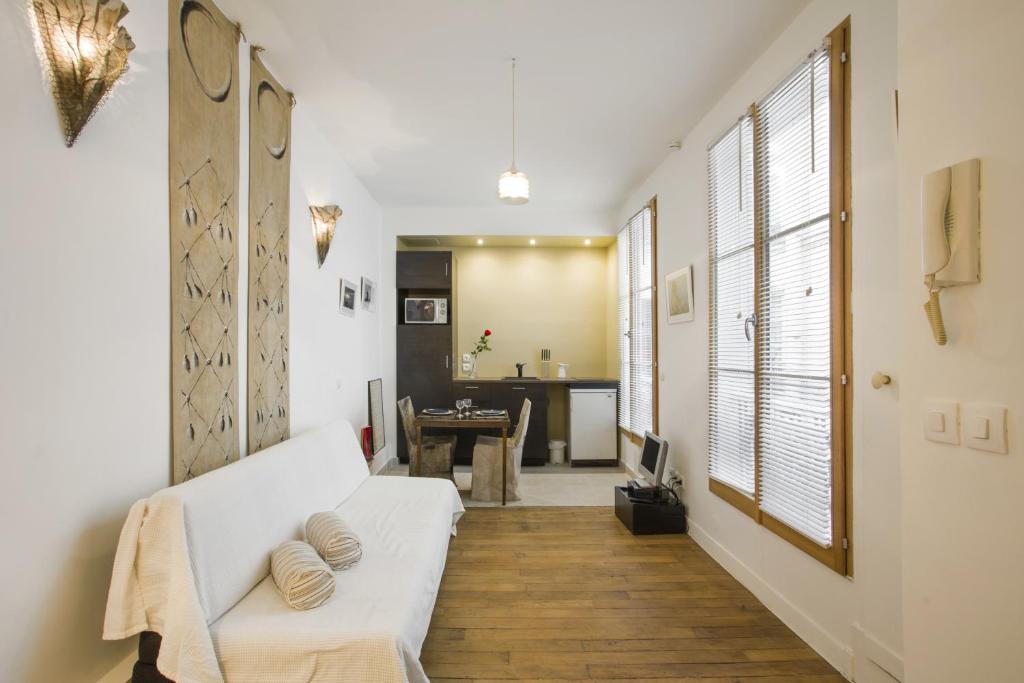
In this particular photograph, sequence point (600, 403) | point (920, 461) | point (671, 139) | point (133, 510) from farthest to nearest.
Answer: point (600, 403), point (671, 139), point (133, 510), point (920, 461)

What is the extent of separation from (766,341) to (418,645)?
2366 mm

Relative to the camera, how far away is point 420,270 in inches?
231

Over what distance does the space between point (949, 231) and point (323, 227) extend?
3.67 m

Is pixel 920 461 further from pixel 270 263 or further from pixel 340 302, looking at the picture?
pixel 340 302

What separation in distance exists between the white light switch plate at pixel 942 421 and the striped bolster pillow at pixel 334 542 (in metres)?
2.23

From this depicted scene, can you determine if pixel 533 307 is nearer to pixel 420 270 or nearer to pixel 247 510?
pixel 420 270

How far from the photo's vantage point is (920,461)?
4.58 ft

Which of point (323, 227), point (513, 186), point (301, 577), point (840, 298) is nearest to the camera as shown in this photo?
point (301, 577)

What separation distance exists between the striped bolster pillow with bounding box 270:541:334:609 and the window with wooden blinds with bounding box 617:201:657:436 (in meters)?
3.42

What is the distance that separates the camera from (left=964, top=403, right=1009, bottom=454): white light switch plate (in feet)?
3.85

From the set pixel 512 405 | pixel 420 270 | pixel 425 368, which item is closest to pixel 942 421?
pixel 512 405

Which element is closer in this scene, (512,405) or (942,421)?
(942,421)

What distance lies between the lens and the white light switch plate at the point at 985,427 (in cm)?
117

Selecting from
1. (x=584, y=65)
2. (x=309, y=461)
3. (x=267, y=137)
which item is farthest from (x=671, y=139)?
(x=309, y=461)
